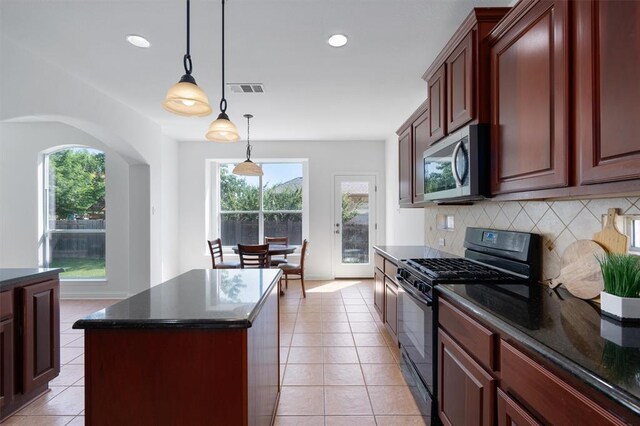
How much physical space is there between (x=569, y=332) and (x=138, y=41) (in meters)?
3.19

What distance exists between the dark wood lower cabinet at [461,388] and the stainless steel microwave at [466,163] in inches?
32.8

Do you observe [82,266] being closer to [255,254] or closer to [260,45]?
[255,254]

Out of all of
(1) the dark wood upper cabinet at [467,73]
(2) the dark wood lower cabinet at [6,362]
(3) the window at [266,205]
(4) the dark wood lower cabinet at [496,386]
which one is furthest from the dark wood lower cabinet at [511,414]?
(3) the window at [266,205]

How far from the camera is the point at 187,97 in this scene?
1651 mm

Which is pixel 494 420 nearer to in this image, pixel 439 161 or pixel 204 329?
pixel 204 329

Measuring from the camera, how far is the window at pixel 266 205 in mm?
6008

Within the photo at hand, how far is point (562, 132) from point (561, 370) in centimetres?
87

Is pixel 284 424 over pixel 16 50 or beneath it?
beneath

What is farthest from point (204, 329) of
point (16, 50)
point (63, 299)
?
point (63, 299)

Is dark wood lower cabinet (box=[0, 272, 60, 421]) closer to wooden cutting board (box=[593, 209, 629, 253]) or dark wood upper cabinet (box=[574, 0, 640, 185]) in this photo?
dark wood upper cabinet (box=[574, 0, 640, 185])

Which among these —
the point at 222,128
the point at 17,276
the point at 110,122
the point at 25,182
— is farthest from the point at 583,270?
the point at 25,182

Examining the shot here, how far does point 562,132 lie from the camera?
1.20 m

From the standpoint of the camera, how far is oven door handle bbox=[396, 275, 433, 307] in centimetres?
180

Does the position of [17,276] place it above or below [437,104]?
below
